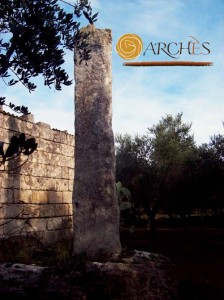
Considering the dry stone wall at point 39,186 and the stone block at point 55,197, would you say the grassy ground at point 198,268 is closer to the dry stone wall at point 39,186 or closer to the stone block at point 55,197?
the dry stone wall at point 39,186

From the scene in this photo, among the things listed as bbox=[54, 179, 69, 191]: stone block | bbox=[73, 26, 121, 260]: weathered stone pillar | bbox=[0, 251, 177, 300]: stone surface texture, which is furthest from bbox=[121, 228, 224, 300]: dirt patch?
bbox=[54, 179, 69, 191]: stone block

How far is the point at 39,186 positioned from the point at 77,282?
3.18m

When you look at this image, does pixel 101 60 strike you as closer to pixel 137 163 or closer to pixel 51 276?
pixel 51 276

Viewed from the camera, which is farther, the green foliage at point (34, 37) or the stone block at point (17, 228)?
the stone block at point (17, 228)

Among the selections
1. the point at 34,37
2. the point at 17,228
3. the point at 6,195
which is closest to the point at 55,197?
the point at 17,228

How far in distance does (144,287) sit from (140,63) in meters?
4.50

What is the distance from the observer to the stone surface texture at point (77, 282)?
17.7 ft

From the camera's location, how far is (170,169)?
60.4ft

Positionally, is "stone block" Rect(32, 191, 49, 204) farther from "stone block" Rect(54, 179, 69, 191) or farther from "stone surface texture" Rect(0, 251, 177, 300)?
"stone surface texture" Rect(0, 251, 177, 300)

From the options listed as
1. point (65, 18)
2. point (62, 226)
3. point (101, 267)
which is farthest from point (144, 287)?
point (65, 18)

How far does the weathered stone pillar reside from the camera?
6.33m

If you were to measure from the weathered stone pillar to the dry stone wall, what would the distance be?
157 centimetres

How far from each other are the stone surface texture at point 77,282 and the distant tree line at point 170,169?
502 inches

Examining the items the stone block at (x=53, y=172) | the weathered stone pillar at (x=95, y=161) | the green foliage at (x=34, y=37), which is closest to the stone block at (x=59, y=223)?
the stone block at (x=53, y=172)
